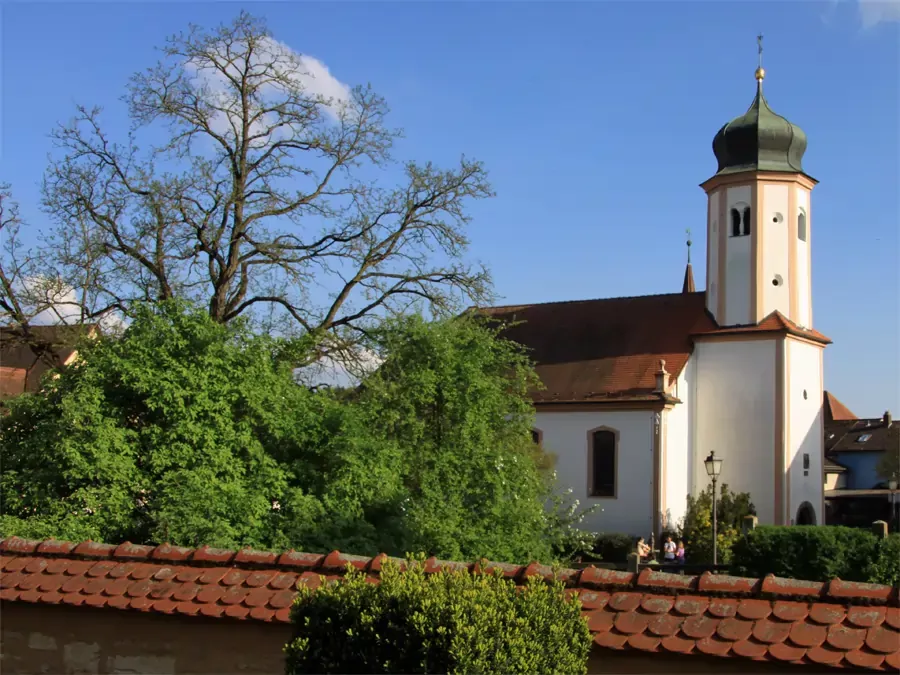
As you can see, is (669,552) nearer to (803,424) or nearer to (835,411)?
(803,424)

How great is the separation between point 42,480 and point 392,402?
4.87 metres

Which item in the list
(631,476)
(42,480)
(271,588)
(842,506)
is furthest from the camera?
(842,506)

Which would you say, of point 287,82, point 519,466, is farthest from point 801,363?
point 519,466

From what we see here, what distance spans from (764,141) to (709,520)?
1227 cm

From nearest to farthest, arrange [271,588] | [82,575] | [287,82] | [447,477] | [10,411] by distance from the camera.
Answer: [271,588] < [82,575] < [10,411] < [447,477] < [287,82]

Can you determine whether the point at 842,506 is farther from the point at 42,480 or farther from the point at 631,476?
the point at 42,480

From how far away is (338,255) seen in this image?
25.8 meters

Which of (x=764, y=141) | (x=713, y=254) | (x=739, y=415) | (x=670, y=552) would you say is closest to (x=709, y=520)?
(x=670, y=552)

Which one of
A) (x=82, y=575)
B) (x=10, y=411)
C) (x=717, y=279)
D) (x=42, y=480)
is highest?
(x=717, y=279)

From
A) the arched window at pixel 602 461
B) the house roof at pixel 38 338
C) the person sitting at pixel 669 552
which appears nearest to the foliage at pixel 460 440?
the house roof at pixel 38 338

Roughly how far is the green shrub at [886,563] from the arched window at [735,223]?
47.7 ft

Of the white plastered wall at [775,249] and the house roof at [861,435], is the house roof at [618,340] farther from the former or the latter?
the house roof at [861,435]

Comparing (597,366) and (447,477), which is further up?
(597,366)

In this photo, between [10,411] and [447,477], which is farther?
[447,477]
